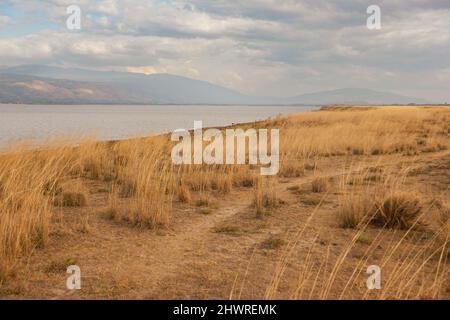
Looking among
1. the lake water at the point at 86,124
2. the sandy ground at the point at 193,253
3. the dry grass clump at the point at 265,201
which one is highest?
the lake water at the point at 86,124

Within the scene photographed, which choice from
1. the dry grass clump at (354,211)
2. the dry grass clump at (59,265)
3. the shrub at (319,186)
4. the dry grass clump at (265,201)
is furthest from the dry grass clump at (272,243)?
the shrub at (319,186)

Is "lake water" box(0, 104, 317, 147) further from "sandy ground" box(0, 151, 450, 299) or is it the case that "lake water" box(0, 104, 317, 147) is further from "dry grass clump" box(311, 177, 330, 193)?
"dry grass clump" box(311, 177, 330, 193)

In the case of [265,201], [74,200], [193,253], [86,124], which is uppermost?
[86,124]

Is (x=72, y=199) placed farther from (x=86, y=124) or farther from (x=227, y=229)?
(x=86, y=124)

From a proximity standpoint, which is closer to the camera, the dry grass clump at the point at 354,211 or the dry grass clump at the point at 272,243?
the dry grass clump at the point at 272,243

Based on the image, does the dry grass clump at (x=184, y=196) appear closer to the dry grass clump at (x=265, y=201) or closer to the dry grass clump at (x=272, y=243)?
the dry grass clump at (x=265, y=201)

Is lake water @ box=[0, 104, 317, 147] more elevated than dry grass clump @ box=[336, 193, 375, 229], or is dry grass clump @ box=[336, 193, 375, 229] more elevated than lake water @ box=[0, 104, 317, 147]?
lake water @ box=[0, 104, 317, 147]

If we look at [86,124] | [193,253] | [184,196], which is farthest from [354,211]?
[86,124]

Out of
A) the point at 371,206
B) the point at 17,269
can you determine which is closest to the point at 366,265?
the point at 371,206

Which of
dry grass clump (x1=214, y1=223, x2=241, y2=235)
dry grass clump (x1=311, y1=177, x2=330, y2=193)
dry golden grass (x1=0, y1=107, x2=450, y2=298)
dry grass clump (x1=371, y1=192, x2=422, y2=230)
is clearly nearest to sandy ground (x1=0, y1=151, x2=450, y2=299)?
dry grass clump (x1=214, y1=223, x2=241, y2=235)
